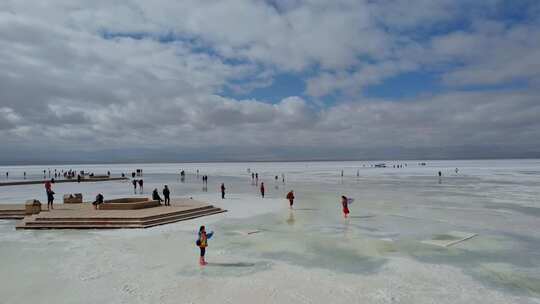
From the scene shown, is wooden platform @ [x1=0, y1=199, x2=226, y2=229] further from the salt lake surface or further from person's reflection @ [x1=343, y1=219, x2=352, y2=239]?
person's reflection @ [x1=343, y1=219, x2=352, y2=239]

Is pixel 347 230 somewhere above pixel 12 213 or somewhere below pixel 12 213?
below

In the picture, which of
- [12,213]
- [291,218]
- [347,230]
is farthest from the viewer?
[12,213]

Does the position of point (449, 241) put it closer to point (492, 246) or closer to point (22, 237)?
point (492, 246)

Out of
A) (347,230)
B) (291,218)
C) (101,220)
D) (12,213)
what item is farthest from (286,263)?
(12,213)

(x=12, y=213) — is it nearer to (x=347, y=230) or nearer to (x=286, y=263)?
(x=286, y=263)

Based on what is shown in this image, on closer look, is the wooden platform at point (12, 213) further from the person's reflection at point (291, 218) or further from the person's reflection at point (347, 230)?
the person's reflection at point (347, 230)

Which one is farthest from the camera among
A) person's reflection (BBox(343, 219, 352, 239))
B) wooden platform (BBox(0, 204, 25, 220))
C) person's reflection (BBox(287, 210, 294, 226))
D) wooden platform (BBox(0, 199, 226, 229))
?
wooden platform (BBox(0, 204, 25, 220))

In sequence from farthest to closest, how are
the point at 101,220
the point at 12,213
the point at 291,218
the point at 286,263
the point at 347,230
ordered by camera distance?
the point at 12,213 < the point at 291,218 < the point at 101,220 < the point at 347,230 < the point at 286,263

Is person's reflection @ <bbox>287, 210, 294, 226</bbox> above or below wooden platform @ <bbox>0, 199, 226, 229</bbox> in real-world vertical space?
below

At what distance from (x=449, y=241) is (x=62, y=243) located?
1582 centimetres

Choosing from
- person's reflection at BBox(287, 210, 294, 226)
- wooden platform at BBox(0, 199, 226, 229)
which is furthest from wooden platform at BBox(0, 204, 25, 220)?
person's reflection at BBox(287, 210, 294, 226)

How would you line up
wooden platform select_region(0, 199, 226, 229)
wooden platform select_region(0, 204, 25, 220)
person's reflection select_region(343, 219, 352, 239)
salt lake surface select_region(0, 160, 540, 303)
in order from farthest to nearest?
wooden platform select_region(0, 204, 25, 220)
wooden platform select_region(0, 199, 226, 229)
person's reflection select_region(343, 219, 352, 239)
salt lake surface select_region(0, 160, 540, 303)

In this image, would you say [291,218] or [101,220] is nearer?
[101,220]

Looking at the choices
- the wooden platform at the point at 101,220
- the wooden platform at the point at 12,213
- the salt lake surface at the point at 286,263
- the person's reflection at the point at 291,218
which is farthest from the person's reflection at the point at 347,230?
the wooden platform at the point at 12,213
